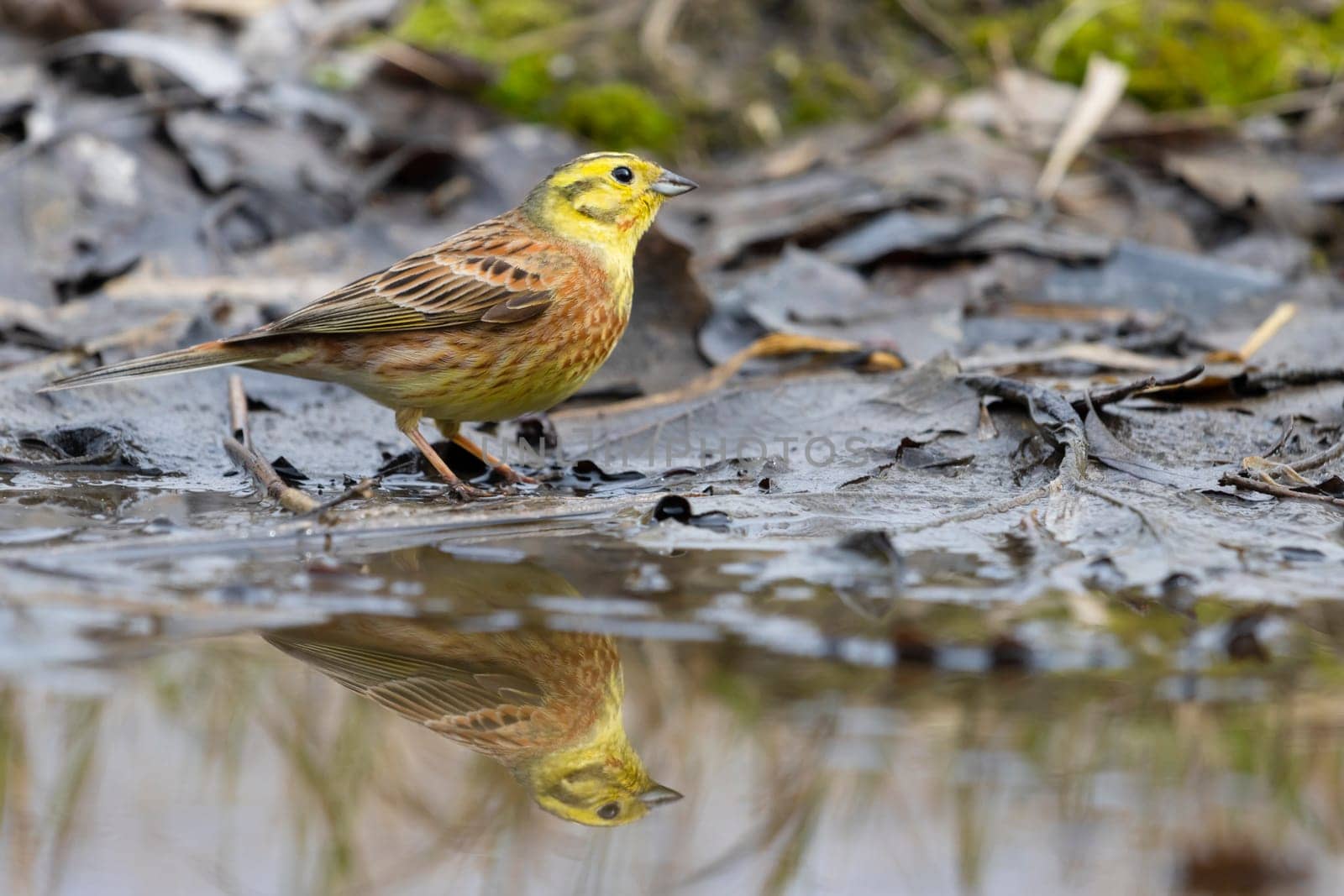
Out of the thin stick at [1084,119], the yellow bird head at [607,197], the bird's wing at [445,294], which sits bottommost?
the bird's wing at [445,294]

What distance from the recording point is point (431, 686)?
9.39 ft

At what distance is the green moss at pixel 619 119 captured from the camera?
27.8 ft

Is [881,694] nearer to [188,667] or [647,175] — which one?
[188,667]

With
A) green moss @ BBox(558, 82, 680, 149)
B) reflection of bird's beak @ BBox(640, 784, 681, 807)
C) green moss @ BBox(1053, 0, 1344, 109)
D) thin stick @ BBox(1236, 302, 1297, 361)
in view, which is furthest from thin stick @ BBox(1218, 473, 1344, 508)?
green moss @ BBox(558, 82, 680, 149)

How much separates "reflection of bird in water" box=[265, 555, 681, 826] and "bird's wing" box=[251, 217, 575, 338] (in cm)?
191

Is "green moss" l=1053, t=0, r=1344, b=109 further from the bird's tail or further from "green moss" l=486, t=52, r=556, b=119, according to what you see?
the bird's tail

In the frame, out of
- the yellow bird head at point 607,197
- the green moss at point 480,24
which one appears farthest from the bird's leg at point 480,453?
the green moss at point 480,24

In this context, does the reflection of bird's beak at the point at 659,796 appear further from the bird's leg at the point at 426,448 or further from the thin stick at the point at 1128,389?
the thin stick at the point at 1128,389

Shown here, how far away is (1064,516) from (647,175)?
7.61ft

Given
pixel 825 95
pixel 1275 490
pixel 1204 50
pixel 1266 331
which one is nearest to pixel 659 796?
pixel 1275 490

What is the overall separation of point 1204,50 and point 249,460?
20.8 feet

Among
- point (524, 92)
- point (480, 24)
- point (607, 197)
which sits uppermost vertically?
point (480, 24)

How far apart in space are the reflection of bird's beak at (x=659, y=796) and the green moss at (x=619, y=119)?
640 cm

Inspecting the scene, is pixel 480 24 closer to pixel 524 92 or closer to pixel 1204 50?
pixel 524 92
